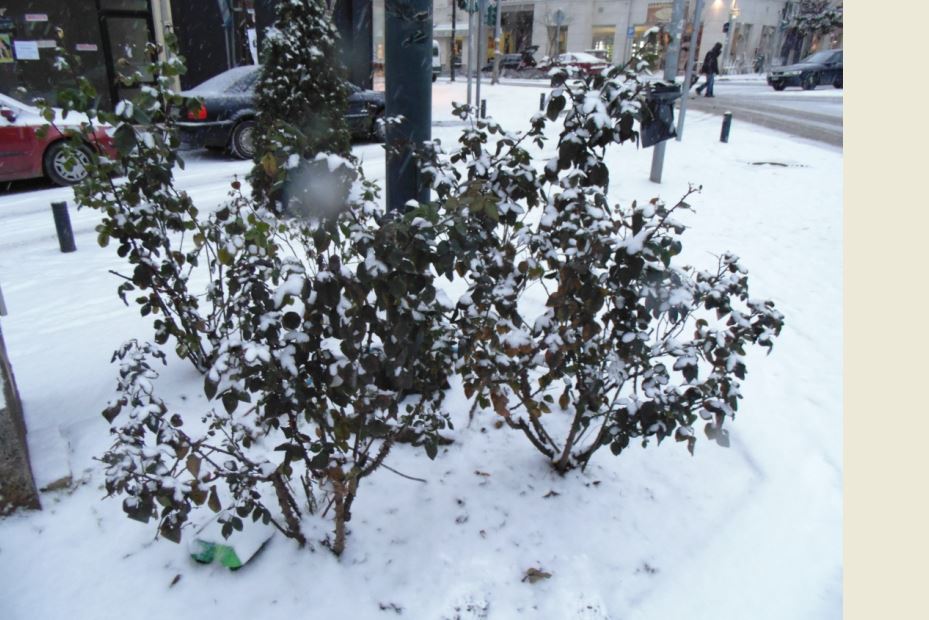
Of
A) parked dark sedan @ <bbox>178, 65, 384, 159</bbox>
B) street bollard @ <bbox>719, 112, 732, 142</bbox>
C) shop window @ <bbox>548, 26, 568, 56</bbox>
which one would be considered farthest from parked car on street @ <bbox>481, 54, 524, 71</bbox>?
parked dark sedan @ <bbox>178, 65, 384, 159</bbox>

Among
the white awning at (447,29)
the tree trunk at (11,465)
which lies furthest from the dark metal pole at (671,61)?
the white awning at (447,29)

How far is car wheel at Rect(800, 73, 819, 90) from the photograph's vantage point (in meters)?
25.5

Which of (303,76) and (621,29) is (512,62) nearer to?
(621,29)

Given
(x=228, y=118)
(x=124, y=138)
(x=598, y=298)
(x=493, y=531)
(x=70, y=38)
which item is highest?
(x=70, y=38)

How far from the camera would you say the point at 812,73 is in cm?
2538

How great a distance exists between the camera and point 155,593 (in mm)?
2205

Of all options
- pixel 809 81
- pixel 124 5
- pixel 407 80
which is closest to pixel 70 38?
pixel 124 5

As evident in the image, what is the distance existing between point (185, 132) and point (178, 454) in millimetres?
9671

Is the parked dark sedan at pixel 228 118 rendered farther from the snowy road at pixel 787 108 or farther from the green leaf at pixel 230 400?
the snowy road at pixel 787 108

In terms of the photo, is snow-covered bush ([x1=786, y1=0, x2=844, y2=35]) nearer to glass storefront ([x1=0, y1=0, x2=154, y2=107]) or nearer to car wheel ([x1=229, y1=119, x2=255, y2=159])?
glass storefront ([x1=0, y1=0, x2=154, y2=107])

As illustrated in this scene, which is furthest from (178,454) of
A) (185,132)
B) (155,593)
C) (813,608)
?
(185,132)

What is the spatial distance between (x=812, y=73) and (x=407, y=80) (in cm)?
2838

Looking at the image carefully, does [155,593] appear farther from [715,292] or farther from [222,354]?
[715,292]

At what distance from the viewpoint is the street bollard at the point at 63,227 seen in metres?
5.63
